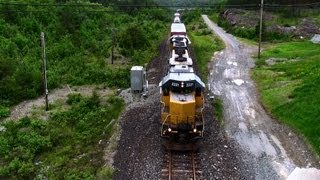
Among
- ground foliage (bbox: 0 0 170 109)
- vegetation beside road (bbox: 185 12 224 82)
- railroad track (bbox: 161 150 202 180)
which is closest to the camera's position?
railroad track (bbox: 161 150 202 180)

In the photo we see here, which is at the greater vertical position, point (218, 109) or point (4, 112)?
point (4, 112)

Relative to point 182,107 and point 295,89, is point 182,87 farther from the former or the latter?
point 295,89

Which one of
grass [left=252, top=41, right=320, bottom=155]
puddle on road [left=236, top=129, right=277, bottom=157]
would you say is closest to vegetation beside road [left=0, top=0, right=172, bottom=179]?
puddle on road [left=236, top=129, right=277, bottom=157]

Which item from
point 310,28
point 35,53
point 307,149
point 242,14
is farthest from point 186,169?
point 242,14

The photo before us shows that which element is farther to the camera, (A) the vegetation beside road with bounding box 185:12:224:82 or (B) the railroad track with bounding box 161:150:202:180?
(A) the vegetation beside road with bounding box 185:12:224:82

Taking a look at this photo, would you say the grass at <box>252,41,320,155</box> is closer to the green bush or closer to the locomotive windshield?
the locomotive windshield

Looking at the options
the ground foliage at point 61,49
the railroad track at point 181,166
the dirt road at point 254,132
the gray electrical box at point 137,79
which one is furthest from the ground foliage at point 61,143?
the dirt road at point 254,132

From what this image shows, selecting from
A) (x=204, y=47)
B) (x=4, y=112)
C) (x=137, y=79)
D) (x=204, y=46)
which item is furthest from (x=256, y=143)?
(x=204, y=46)
